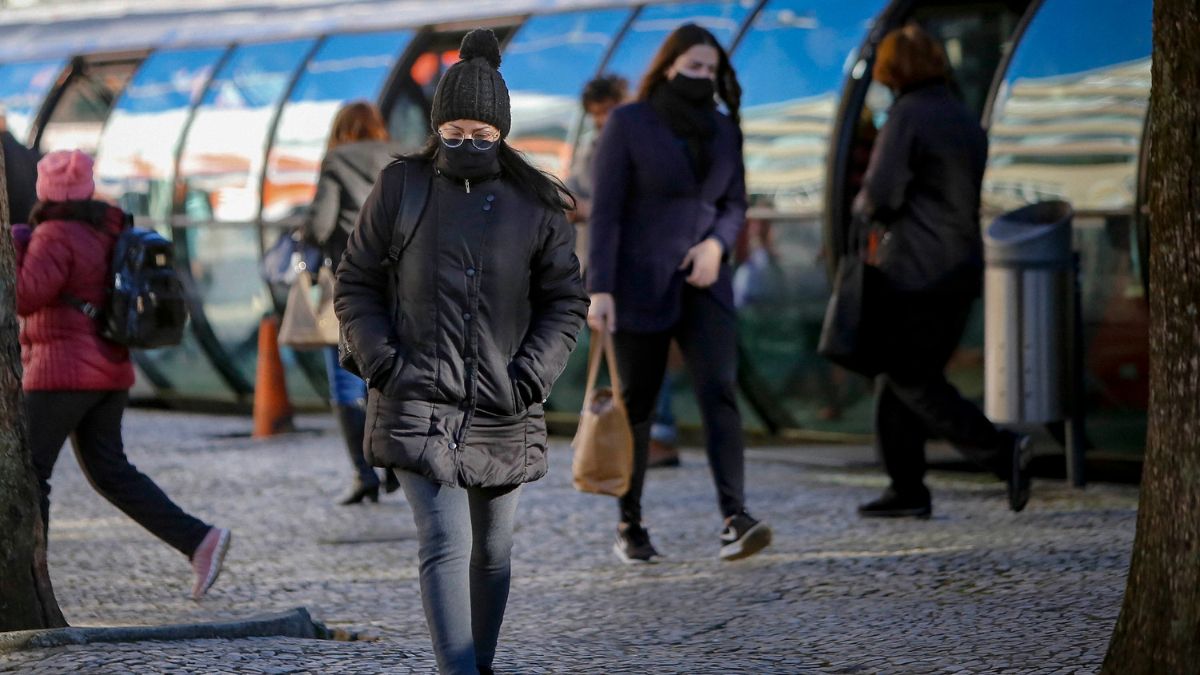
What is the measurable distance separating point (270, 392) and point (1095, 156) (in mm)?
5514

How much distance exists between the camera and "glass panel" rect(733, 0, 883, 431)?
10430mm

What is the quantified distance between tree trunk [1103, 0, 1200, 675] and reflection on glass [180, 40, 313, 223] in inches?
385

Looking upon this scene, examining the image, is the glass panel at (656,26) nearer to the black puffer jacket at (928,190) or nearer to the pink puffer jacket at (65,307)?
the black puffer jacket at (928,190)

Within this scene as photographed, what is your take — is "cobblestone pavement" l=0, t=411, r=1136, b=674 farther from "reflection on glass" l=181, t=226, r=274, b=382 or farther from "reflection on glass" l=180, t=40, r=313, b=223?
"reflection on glass" l=180, t=40, r=313, b=223

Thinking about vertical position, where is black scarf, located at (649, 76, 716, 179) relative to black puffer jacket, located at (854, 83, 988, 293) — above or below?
above

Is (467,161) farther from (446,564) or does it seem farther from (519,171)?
(446,564)

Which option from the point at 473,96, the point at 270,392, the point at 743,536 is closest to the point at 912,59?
the point at 743,536

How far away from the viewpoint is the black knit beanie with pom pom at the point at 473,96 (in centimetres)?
502

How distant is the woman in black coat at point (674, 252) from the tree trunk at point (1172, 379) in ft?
9.10

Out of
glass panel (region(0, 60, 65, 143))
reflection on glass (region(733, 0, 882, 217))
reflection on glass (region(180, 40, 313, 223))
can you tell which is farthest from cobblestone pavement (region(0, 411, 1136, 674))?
glass panel (region(0, 60, 65, 143))

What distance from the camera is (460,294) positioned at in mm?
4953

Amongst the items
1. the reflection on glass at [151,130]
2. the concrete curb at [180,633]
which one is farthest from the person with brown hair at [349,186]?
the reflection on glass at [151,130]

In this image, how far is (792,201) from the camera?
34.5 feet

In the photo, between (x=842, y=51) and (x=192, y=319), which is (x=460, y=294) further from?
(x=192, y=319)
